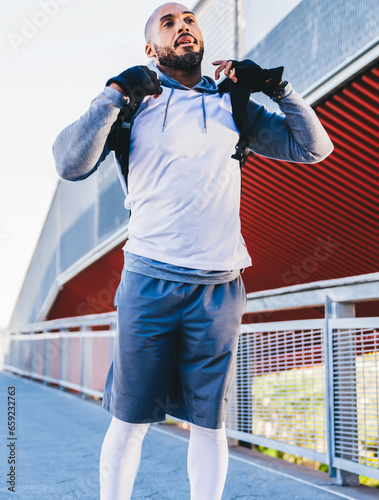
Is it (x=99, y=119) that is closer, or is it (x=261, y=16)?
(x=99, y=119)

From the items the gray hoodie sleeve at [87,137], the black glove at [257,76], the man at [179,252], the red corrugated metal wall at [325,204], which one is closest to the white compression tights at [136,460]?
the man at [179,252]

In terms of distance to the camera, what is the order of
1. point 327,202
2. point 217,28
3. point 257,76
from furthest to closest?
1. point 327,202
2. point 217,28
3. point 257,76

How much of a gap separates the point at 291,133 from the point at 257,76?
0.70ft

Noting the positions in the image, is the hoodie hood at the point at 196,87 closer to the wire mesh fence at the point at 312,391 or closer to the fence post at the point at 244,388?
the wire mesh fence at the point at 312,391

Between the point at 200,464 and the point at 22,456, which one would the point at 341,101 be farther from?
the point at 200,464

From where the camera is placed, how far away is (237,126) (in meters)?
1.70

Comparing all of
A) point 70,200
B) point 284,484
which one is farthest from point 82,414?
point 70,200

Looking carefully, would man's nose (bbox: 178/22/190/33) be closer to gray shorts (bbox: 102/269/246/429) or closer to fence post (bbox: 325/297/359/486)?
gray shorts (bbox: 102/269/246/429)

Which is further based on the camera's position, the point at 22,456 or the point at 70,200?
the point at 70,200

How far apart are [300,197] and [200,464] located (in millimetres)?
5917

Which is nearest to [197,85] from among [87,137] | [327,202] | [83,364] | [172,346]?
[87,137]

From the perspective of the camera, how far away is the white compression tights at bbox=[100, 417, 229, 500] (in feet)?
5.46

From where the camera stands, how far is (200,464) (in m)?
1.71

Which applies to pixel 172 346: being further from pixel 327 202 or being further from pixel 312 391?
pixel 327 202
